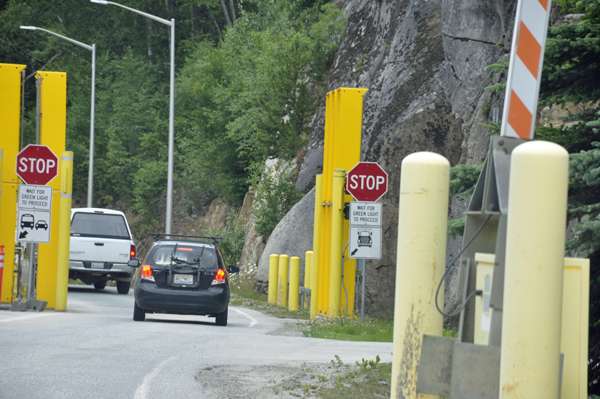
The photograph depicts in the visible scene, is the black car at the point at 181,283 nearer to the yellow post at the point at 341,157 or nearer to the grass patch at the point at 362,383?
the yellow post at the point at 341,157

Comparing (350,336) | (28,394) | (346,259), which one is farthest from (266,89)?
(28,394)

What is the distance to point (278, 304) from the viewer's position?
22.6 meters

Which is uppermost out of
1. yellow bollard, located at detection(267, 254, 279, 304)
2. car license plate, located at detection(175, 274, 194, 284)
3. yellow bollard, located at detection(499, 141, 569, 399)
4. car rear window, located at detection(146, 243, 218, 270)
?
yellow bollard, located at detection(499, 141, 569, 399)

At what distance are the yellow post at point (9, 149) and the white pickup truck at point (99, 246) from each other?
20.1 ft

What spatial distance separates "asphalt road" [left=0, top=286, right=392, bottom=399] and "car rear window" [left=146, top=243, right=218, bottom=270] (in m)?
1.10

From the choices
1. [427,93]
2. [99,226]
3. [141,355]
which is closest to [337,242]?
[427,93]

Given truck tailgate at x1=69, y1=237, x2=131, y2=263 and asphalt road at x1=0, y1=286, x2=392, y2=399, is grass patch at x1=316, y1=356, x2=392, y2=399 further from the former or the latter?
truck tailgate at x1=69, y1=237, x2=131, y2=263

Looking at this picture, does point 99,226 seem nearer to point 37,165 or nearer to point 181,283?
point 37,165

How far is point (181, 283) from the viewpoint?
14.6m

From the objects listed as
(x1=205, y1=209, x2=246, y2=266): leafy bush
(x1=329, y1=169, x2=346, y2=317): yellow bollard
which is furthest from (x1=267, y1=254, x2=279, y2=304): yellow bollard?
(x1=205, y1=209, x2=246, y2=266): leafy bush

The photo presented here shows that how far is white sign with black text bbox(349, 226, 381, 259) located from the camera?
14.8 meters

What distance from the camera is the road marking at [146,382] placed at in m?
7.10

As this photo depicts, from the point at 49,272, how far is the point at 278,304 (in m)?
7.88

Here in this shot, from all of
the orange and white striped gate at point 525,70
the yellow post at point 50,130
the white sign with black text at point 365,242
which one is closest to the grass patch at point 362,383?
the orange and white striped gate at point 525,70
